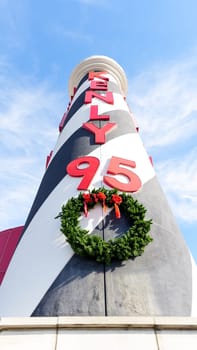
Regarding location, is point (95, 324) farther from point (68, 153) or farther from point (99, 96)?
point (99, 96)

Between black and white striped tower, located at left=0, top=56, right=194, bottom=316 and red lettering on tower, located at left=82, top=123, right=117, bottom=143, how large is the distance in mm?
16

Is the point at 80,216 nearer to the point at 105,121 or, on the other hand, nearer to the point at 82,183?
the point at 82,183

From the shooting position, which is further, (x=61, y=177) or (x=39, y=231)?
(x=61, y=177)

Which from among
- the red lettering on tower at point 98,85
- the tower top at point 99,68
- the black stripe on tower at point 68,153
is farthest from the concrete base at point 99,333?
the tower top at point 99,68

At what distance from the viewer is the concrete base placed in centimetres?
205

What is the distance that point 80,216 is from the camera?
11.7 ft

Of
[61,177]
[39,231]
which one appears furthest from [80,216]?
[61,177]

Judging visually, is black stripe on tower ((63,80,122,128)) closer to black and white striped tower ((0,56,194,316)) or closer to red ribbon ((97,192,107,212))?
Answer: black and white striped tower ((0,56,194,316))

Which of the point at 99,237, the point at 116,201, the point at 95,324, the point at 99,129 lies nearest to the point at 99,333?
the point at 95,324

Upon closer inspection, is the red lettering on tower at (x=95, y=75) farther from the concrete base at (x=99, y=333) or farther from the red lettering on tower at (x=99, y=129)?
the concrete base at (x=99, y=333)

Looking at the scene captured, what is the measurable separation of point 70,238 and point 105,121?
255 centimetres

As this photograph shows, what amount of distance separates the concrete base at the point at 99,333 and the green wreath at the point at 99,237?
990mm

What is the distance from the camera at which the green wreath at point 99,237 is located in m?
3.12

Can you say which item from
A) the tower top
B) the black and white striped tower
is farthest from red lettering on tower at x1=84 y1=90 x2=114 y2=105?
the tower top
